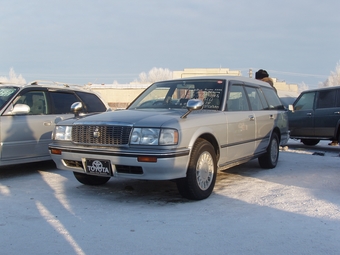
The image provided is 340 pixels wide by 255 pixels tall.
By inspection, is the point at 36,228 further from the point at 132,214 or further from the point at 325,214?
the point at 325,214

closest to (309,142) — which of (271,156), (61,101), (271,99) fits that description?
(271,99)

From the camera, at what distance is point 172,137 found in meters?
4.55

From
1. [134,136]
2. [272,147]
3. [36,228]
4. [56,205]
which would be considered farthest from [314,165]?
[36,228]

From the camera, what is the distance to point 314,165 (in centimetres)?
777

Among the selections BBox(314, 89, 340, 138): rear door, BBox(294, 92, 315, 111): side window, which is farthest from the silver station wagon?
BBox(294, 92, 315, 111): side window

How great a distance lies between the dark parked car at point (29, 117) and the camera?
20.9 feet

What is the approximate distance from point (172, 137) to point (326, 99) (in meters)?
7.59

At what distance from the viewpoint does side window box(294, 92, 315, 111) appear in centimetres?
1116

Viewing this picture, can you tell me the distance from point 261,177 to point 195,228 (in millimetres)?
3054

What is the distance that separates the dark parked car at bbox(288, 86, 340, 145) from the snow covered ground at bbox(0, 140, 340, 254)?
419 cm

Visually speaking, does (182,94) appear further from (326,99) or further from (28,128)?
(326,99)

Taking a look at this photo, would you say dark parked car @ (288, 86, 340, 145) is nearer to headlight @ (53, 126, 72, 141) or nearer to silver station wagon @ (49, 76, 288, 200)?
silver station wagon @ (49, 76, 288, 200)

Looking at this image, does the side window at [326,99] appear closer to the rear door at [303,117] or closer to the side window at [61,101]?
the rear door at [303,117]

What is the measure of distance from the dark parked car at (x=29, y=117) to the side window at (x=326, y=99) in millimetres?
6801
